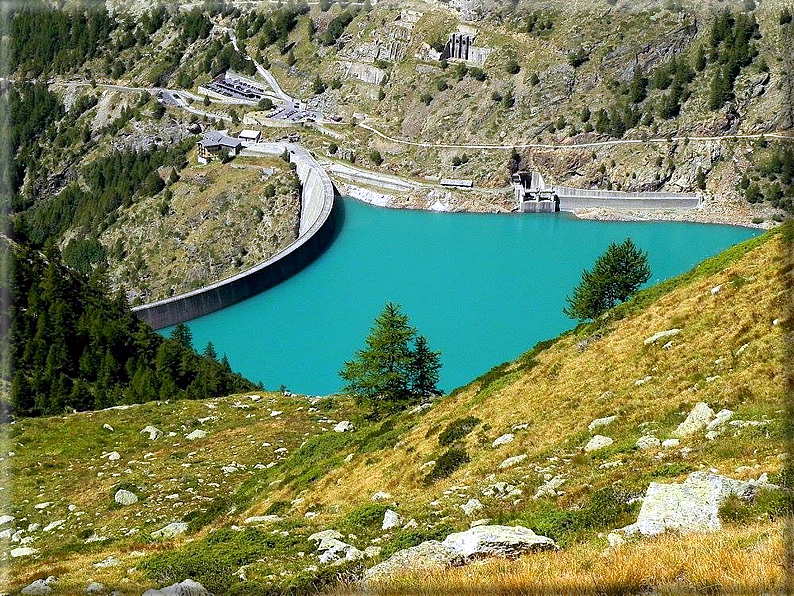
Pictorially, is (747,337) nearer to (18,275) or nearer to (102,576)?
(102,576)

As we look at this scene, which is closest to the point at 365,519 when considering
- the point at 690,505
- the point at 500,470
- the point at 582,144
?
the point at 500,470

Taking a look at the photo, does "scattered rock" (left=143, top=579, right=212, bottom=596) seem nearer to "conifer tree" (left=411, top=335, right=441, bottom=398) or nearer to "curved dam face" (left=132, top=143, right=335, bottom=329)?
"conifer tree" (left=411, top=335, right=441, bottom=398)

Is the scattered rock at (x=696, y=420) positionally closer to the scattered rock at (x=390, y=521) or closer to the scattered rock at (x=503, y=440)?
the scattered rock at (x=503, y=440)

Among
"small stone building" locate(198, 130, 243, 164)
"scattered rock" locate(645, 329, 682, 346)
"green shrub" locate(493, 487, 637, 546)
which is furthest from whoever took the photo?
"small stone building" locate(198, 130, 243, 164)

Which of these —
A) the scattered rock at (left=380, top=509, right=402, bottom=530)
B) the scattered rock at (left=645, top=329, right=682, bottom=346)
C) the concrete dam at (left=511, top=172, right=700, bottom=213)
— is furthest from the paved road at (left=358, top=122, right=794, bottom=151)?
the scattered rock at (left=380, top=509, right=402, bottom=530)

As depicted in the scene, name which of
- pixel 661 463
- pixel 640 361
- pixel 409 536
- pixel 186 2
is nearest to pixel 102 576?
pixel 409 536
